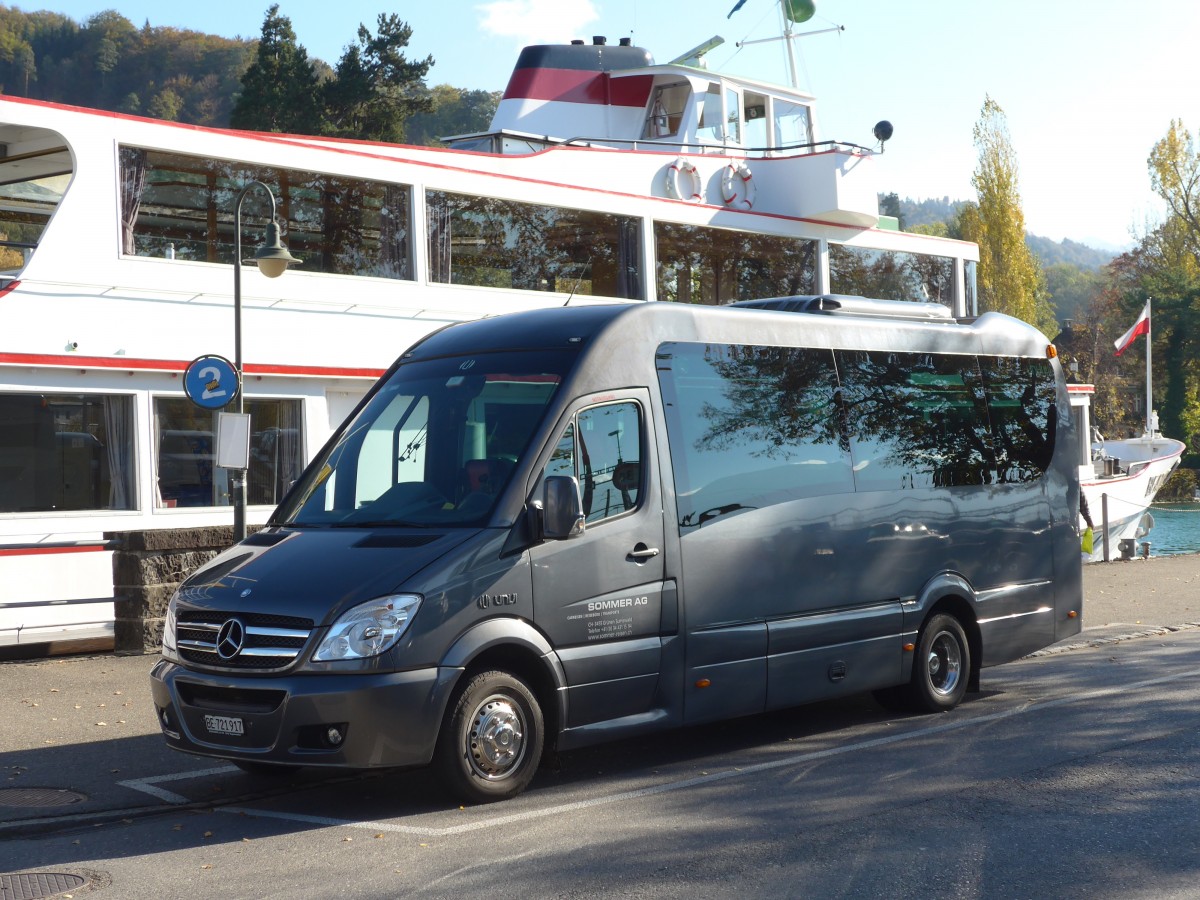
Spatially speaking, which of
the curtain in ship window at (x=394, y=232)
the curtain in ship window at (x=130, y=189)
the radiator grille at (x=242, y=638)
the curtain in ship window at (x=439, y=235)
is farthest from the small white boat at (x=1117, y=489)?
the radiator grille at (x=242, y=638)

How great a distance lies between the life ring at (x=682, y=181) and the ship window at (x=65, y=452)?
29.5ft

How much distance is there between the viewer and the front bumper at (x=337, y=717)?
22.5 ft

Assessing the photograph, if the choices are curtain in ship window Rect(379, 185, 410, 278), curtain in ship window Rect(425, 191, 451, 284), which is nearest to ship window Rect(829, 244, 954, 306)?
curtain in ship window Rect(425, 191, 451, 284)

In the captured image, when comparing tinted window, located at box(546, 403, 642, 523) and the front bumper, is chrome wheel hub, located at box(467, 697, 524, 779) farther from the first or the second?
tinted window, located at box(546, 403, 642, 523)

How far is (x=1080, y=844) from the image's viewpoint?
241 inches

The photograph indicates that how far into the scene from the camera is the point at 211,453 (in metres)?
15.3

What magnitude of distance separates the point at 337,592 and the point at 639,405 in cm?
225

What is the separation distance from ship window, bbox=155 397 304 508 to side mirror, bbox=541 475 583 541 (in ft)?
27.8

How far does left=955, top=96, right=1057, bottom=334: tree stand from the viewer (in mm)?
68312

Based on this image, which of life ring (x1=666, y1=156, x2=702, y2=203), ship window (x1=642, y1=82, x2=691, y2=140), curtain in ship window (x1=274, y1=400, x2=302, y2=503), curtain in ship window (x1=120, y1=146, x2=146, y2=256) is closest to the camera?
curtain in ship window (x1=120, y1=146, x2=146, y2=256)

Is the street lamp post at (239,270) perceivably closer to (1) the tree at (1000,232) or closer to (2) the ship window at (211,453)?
(2) the ship window at (211,453)

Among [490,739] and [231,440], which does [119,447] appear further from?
[490,739]

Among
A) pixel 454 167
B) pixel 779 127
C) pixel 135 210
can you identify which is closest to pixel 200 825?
pixel 135 210

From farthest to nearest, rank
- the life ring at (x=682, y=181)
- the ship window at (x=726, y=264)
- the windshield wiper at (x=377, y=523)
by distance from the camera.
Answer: the life ring at (x=682, y=181) < the ship window at (x=726, y=264) < the windshield wiper at (x=377, y=523)
